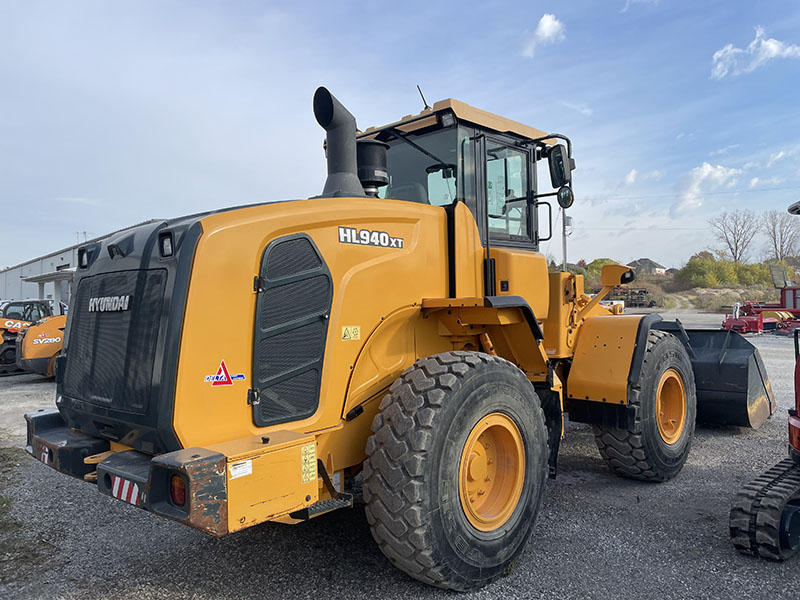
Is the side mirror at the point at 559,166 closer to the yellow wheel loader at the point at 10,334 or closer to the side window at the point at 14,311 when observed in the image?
the yellow wheel loader at the point at 10,334

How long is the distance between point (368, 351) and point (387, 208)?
89 cm

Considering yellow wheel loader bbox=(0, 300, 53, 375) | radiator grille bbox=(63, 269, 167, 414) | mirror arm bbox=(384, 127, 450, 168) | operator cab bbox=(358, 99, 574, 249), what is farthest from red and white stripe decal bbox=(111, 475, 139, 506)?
yellow wheel loader bbox=(0, 300, 53, 375)

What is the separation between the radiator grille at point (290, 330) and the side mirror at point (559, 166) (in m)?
2.39

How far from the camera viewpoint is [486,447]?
3713mm

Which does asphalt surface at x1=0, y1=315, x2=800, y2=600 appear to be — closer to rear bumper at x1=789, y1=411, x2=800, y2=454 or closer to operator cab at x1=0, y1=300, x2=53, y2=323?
rear bumper at x1=789, y1=411, x2=800, y2=454

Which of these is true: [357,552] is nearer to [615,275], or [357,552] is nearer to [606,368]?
[606,368]

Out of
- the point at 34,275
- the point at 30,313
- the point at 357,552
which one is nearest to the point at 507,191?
the point at 357,552

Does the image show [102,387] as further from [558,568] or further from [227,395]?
[558,568]

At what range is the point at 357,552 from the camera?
150 inches

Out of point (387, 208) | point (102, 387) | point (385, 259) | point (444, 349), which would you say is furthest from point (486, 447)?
point (102, 387)

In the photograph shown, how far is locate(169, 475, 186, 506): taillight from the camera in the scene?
256 cm

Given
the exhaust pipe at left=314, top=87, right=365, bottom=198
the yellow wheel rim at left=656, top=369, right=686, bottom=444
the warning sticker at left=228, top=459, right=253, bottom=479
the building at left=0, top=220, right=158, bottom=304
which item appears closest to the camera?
the warning sticker at left=228, top=459, right=253, bottom=479

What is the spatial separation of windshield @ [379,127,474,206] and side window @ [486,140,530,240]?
0.31 meters

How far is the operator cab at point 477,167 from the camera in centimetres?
429
